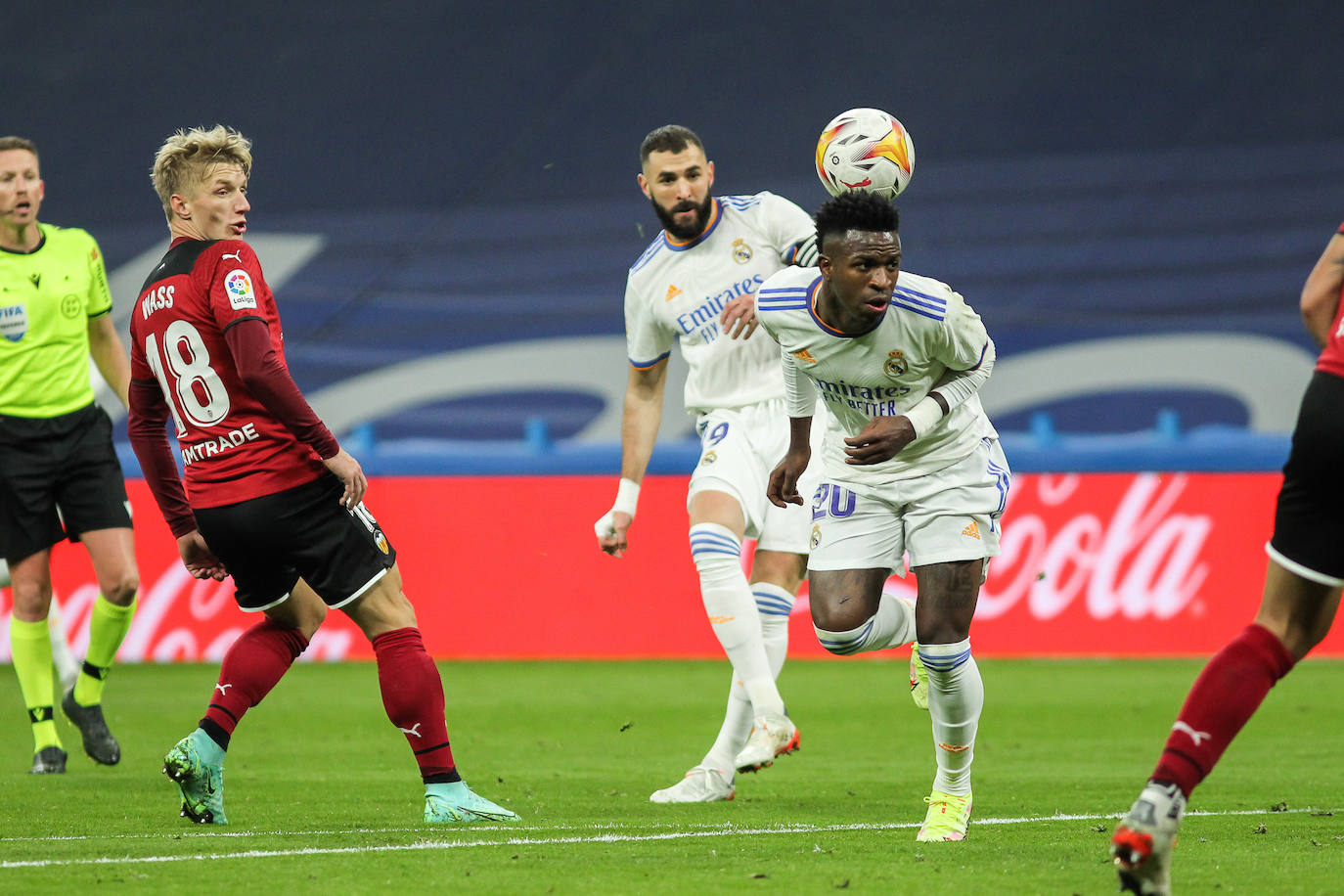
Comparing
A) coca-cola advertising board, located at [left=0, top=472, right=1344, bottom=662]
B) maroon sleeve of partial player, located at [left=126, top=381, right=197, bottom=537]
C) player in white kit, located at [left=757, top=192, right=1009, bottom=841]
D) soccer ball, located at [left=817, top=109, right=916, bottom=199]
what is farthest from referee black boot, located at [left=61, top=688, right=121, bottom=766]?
coca-cola advertising board, located at [left=0, top=472, right=1344, bottom=662]

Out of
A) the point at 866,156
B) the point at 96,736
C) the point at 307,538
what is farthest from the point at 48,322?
the point at 866,156

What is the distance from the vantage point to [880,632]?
210 inches

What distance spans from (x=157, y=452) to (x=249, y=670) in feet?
2.48

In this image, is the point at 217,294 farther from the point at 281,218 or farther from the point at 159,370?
the point at 281,218

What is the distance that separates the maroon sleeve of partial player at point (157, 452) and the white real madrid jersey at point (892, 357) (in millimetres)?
1908

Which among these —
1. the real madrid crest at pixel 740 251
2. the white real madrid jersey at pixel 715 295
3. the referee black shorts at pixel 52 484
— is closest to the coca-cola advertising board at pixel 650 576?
the referee black shorts at pixel 52 484

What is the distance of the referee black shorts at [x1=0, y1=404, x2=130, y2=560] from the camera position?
686 centimetres

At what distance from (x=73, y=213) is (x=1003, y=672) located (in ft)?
40.2

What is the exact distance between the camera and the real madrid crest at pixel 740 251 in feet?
21.0

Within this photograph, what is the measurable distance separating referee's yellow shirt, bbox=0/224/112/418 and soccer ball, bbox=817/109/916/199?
3.42 m

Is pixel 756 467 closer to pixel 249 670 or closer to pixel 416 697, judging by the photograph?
pixel 416 697

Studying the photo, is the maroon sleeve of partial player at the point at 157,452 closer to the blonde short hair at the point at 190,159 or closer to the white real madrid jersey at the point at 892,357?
the blonde short hair at the point at 190,159

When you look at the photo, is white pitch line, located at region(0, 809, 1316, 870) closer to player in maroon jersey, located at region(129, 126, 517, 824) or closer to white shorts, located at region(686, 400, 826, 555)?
player in maroon jersey, located at region(129, 126, 517, 824)

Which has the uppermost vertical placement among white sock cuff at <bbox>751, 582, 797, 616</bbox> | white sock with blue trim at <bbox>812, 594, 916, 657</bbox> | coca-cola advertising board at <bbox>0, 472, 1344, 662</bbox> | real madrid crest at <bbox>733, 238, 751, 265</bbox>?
real madrid crest at <bbox>733, 238, 751, 265</bbox>
